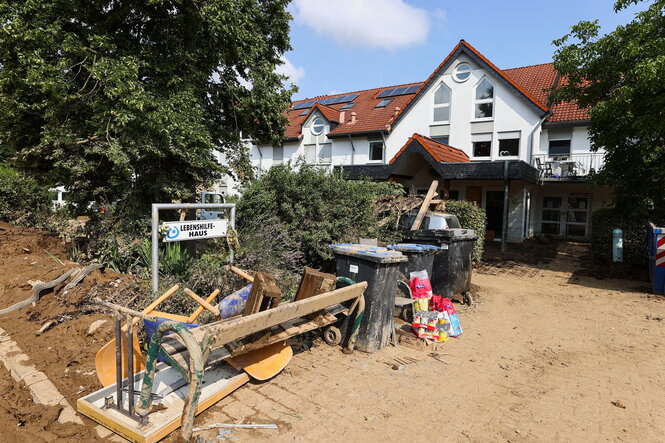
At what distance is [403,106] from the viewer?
20812mm

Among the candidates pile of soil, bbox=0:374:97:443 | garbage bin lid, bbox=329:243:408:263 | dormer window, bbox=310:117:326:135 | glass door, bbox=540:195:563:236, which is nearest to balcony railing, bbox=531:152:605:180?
glass door, bbox=540:195:563:236

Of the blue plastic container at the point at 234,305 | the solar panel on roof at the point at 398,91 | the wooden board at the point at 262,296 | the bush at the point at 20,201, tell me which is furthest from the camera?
the solar panel on roof at the point at 398,91

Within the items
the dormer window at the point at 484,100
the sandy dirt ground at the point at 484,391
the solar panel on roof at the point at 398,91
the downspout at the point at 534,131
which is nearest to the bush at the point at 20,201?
the sandy dirt ground at the point at 484,391

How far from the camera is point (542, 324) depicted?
626cm

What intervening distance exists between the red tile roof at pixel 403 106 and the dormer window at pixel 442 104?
77cm

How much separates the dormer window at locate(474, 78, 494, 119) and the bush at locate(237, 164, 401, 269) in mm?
12811

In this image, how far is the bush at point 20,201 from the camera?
12.7 metres

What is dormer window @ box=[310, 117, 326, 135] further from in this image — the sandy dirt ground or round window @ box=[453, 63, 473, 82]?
the sandy dirt ground

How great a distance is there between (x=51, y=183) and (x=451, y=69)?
1695cm

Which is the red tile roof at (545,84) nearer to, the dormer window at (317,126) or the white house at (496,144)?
the white house at (496,144)

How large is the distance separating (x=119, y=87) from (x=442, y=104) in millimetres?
16112

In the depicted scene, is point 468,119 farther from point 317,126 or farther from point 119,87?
point 119,87

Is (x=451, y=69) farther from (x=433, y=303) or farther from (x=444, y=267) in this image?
(x=433, y=303)

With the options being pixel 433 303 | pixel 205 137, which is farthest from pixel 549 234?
pixel 205 137
